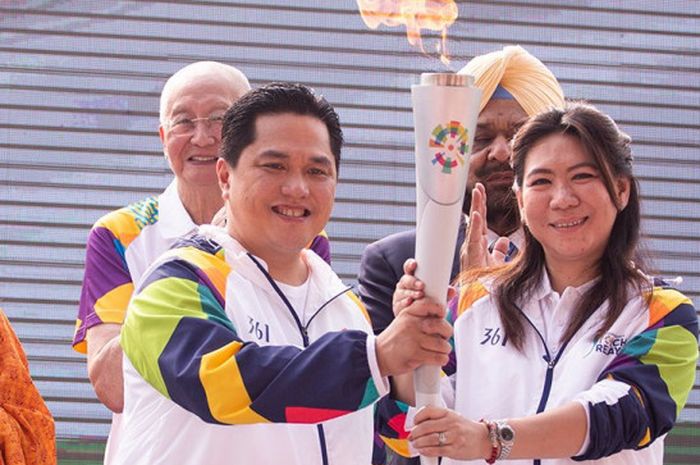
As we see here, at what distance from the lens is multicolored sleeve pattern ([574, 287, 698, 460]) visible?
2656 mm

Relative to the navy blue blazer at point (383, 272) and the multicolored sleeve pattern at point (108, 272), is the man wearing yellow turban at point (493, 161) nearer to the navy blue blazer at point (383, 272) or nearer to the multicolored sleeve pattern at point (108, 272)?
the navy blue blazer at point (383, 272)

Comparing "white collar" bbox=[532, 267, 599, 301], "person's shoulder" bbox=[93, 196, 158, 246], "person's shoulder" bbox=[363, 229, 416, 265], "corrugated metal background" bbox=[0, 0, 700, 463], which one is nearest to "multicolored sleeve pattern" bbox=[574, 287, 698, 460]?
"white collar" bbox=[532, 267, 599, 301]

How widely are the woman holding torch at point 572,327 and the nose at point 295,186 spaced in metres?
0.46

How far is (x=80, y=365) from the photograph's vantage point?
211 inches

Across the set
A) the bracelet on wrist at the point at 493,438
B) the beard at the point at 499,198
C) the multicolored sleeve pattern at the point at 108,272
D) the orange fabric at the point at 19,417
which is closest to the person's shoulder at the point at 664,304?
the bracelet on wrist at the point at 493,438

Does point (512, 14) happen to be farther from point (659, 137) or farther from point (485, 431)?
point (485, 431)

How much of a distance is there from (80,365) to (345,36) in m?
1.63

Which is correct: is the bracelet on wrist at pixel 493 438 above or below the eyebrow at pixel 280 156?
below

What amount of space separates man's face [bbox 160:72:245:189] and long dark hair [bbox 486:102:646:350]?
2.63 feet

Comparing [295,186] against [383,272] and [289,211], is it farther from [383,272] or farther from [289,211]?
[383,272]

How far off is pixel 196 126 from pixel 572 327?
1113mm

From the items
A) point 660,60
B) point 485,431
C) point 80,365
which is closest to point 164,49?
point 80,365

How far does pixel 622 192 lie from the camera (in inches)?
115

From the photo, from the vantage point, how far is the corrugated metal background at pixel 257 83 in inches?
213
